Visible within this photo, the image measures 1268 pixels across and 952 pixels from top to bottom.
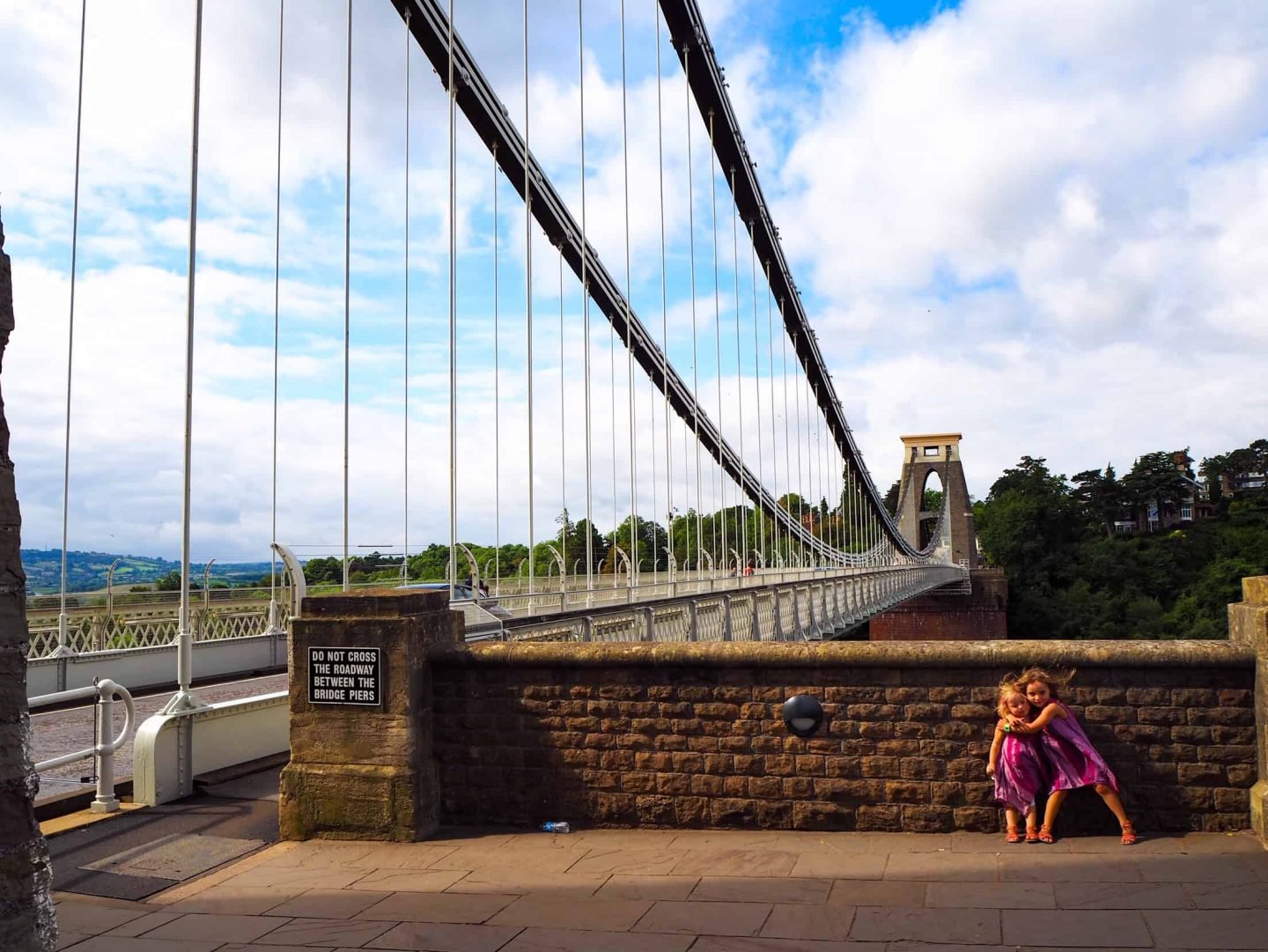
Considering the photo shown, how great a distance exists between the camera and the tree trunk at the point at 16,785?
1890 mm

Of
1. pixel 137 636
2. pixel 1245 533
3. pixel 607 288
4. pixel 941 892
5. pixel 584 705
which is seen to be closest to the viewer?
pixel 941 892

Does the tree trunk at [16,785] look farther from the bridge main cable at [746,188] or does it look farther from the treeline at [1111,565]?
the treeline at [1111,565]

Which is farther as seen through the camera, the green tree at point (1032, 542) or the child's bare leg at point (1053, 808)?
the green tree at point (1032, 542)

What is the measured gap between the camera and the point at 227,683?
12.6m

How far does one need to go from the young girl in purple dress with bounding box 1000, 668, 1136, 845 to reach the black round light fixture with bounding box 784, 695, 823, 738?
87cm

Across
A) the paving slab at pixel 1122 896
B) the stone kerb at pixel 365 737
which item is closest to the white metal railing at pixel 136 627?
the stone kerb at pixel 365 737

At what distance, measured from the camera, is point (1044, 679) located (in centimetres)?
500

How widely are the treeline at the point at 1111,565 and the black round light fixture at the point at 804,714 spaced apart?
51053mm

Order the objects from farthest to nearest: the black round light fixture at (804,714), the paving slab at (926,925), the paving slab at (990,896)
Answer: the black round light fixture at (804,714) < the paving slab at (990,896) < the paving slab at (926,925)

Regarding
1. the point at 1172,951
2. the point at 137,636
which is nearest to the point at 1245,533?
the point at 137,636

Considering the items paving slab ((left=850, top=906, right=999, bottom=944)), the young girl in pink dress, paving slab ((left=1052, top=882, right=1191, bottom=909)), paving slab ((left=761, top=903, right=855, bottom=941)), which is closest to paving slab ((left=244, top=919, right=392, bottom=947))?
paving slab ((left=761, top=903, right=855, bottom=941))

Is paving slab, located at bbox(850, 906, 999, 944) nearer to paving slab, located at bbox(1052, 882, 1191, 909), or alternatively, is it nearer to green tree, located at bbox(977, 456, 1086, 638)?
paving slab, located at bbox(1052, 882, 1191, 909)

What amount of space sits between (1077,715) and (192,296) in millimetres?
6232

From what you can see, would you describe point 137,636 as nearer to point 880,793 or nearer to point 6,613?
point 880,793
